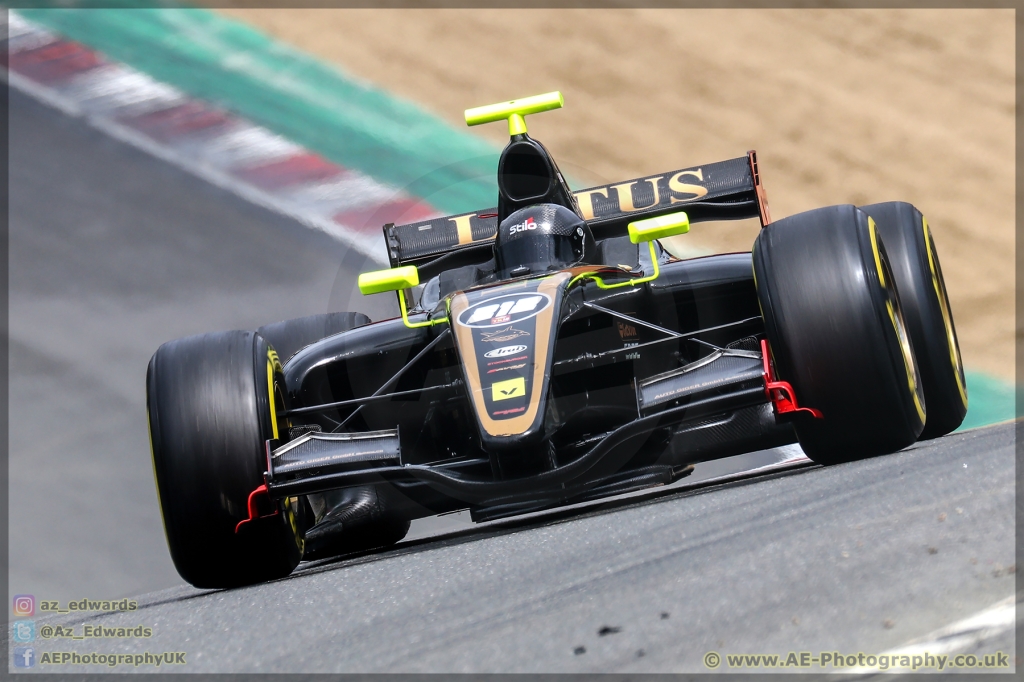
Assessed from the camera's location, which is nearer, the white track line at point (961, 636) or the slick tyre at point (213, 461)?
the white track line at point (961, 636)

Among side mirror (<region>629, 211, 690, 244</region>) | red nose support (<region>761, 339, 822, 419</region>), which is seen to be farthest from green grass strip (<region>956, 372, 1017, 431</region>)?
red nose support (<region>761, 339, 822, 419</region>)

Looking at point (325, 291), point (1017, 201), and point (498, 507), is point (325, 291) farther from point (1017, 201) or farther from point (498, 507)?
point (1017, 201)

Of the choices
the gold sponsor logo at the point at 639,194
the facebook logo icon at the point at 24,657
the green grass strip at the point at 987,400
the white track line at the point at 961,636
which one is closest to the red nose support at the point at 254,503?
the facebook logo icon at the point at 24,657

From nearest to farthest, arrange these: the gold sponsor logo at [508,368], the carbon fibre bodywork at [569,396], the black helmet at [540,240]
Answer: the carbon fibre bodywork at [569,396], the gold sponsor logo at [508,368], the black helmet at [540,240]

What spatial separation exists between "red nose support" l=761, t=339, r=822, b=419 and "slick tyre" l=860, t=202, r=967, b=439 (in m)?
1.21

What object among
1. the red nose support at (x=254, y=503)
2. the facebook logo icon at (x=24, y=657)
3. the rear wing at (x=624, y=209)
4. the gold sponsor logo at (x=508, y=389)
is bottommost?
the facebook logo icon at (x=24, y=657)

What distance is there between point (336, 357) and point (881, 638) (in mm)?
3529

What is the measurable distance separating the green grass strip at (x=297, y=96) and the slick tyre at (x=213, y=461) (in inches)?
294

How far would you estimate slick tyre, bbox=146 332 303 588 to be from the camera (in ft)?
14.1

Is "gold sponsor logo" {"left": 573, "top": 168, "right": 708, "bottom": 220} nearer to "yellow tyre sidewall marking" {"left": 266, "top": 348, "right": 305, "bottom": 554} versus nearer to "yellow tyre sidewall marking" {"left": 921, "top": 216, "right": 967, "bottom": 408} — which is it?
"yellow tyre sidewall marking" {"left": 921, "top": 216, "right": 967, "bottom": 408}

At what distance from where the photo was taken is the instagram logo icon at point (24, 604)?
731 cm

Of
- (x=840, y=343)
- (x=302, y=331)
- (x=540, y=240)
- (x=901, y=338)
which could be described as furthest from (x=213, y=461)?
(x=302, y=331)

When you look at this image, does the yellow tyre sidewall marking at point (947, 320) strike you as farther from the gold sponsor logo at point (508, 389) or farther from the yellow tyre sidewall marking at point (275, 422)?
the yellow tyre sidewall marking at point (275, 422)

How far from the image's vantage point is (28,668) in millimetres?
3475
